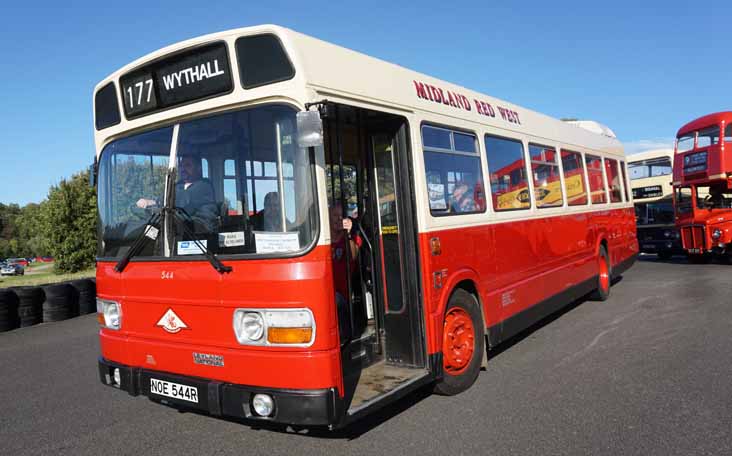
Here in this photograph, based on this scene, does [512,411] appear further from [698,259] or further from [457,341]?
[698,259]

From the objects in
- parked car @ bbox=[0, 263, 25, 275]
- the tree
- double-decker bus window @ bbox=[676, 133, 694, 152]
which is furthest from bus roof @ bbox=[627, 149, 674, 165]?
parked car @ bbox=[0, 263, 25, 275]

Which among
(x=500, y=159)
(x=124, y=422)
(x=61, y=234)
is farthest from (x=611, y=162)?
(x=61, y=234)

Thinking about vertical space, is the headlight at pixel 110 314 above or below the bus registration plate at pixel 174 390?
above

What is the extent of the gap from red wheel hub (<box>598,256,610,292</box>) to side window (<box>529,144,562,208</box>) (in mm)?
2705

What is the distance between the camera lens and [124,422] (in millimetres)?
4984

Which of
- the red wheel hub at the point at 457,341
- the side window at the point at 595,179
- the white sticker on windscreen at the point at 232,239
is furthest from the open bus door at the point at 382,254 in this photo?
the side window at the point at 595,179

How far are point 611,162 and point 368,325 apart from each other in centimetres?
773

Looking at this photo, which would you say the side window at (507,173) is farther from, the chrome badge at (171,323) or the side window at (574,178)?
the chrome badge at (171,323)

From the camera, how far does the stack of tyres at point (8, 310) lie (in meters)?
10.9

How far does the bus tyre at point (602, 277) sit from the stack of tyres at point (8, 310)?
11.3 m

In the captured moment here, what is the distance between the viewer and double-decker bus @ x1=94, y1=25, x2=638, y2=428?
12.1ft

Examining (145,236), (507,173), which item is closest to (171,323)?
(145,236)

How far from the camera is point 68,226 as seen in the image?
36062 mm

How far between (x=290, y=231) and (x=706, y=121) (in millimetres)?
17114
